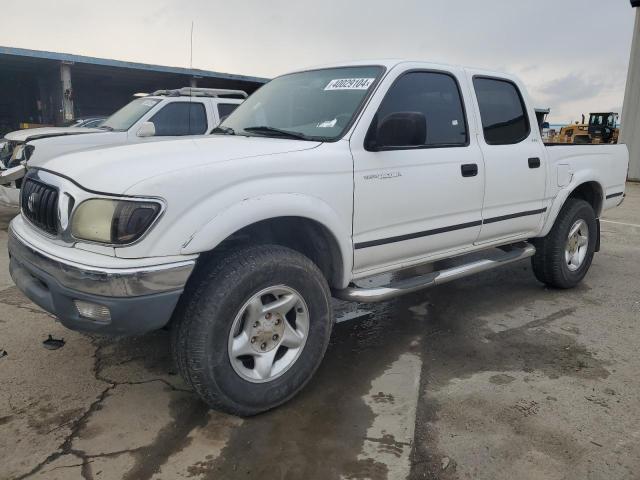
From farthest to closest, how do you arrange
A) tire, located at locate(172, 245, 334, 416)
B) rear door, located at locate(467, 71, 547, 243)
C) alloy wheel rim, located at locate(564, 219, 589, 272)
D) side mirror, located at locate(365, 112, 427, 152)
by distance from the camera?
alloy wheel rim, located at locate(564, 219, 589, 272) < rear door, located at locate(467, 71, 547, 243) < side mirror, located at locate(365, 112, 427, 152) < tire, located at locate(172, 245, 334, 416)

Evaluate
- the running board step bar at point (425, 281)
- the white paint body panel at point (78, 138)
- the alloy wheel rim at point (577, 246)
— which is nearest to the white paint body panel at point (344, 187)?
the running board step bar at point (425, 281)

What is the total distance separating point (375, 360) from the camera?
11.7 feet

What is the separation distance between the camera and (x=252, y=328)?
276 cm

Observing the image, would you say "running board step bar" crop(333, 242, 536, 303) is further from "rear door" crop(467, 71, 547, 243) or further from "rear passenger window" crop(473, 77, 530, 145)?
"rear passenger window" crop(473, 77, 530, 145)

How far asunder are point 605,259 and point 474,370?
3950mm

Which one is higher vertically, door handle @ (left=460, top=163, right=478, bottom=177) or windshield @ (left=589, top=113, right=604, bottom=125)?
windshield @ (left=589, top=113, right=604, bottom=125)

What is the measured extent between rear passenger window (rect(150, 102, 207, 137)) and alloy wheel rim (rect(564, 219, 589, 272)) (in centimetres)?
510

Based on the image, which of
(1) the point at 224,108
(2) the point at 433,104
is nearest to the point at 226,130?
(2) the point at 433,104

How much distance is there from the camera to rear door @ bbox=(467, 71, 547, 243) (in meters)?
3.97

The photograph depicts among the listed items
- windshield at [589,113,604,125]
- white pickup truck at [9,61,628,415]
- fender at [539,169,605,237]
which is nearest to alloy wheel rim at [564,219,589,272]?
fender at [539,169,605,237]

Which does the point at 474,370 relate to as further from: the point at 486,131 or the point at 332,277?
the point at 486,131

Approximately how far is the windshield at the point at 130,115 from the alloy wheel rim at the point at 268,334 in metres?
5.45

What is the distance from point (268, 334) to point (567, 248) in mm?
3412

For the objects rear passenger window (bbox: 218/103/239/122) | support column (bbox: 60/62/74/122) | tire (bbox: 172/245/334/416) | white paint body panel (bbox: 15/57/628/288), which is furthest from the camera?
support column (bbox: 60/62/74/122)
